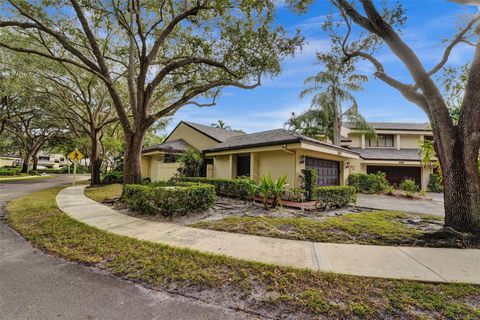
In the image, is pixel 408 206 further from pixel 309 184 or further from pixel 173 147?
pixel 173 147

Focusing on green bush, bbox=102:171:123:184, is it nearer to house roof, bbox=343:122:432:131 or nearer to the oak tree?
the oak tree

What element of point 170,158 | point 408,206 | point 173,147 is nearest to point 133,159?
point 170,158

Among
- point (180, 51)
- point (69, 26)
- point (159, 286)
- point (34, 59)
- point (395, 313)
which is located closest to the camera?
point (395, 313)

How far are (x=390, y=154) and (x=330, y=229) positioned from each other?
1963cm

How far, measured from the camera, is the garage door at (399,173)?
20.6 meters

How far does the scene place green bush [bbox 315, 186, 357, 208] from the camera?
9250 mm

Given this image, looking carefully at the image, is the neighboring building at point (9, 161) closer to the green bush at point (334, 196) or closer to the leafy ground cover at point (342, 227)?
the leafy ground cover at point (342, 227)

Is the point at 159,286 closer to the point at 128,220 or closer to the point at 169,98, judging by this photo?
the point at 128,220

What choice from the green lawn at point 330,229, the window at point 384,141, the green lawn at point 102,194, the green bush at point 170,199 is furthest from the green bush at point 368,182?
the green lawn at point 102,194

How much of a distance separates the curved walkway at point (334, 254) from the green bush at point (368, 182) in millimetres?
13350

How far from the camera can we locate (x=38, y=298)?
9.61 feet

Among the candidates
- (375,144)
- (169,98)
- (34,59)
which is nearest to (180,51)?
(169,98)

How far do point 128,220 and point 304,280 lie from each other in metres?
6.00

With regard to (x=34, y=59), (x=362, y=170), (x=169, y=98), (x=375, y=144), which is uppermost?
(x=34, y=59)
